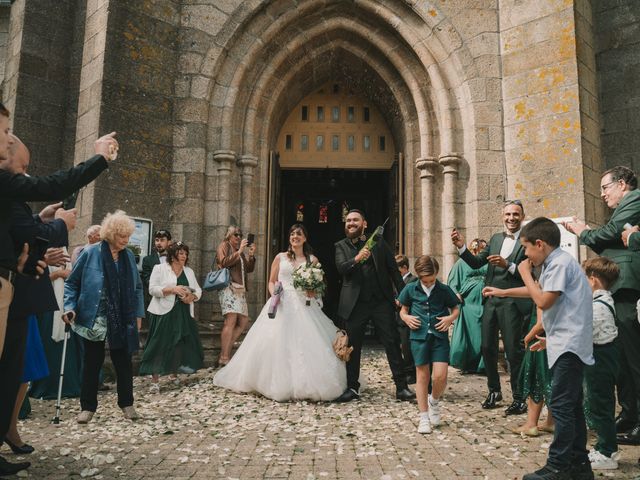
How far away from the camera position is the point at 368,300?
17.9 feet

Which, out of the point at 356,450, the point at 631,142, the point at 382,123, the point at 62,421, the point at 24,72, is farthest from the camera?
the point at 382,123

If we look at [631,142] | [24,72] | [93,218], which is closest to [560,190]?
[631,142]

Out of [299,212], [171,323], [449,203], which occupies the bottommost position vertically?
[171,323]

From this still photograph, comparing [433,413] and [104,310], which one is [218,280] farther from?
[433,413]

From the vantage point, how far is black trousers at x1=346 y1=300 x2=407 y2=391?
5332 mm

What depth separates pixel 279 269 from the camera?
590 cm

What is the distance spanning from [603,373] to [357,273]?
8.60ft

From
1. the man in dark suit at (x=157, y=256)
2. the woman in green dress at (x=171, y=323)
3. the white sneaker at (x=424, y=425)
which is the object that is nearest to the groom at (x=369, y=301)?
the white sneaker at (x=424, y=425)

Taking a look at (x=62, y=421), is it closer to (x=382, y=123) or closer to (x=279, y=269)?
(x=279, y=269)

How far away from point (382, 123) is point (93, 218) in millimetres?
5403

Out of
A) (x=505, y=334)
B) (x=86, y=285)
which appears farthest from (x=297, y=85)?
(x=505, y=334)

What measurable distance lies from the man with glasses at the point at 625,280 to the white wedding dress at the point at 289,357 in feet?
8.25

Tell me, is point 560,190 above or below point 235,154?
below

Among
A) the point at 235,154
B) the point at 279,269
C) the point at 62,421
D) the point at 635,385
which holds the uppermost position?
the point at 235,154
